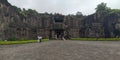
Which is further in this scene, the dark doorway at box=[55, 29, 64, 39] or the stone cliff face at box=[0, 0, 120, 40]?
the dark doorway at box=[55, 29, 64, 39]

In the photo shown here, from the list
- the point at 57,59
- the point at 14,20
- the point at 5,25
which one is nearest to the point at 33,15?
the point at 14,20

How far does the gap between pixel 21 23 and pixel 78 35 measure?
1651 centimetres

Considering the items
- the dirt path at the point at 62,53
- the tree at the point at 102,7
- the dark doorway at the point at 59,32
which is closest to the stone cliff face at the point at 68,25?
the dark doorway at the point at 59,32

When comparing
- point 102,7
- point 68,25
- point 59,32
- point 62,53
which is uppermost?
point 102,7

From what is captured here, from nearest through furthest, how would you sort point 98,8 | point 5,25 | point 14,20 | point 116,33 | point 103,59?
point 103,59
point 5,25
point 14,20
point 116,33
point 98,8

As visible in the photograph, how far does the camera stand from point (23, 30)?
175 ft

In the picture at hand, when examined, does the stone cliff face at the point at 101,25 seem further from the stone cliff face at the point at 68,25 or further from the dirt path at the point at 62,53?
the dirt path at the point at 62,53

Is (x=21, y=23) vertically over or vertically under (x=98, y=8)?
under

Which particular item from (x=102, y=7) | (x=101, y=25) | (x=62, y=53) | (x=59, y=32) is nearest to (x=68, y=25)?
(x=59, y=32)

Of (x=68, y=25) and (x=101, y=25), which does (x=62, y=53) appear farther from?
(x=101, y=25)

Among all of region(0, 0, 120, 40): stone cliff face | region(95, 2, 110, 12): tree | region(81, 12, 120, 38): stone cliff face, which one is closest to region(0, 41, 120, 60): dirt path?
region(0, 0, 120, 40): stone cliff face

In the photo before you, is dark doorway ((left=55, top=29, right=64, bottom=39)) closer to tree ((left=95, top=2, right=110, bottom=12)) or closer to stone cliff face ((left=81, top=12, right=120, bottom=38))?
stone cliff face ((left=81, top=12, right=120, bottom=38))

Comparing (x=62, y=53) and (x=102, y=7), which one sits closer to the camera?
(x=62, y=53)

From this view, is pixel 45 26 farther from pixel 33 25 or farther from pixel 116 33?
pixel 116 33
